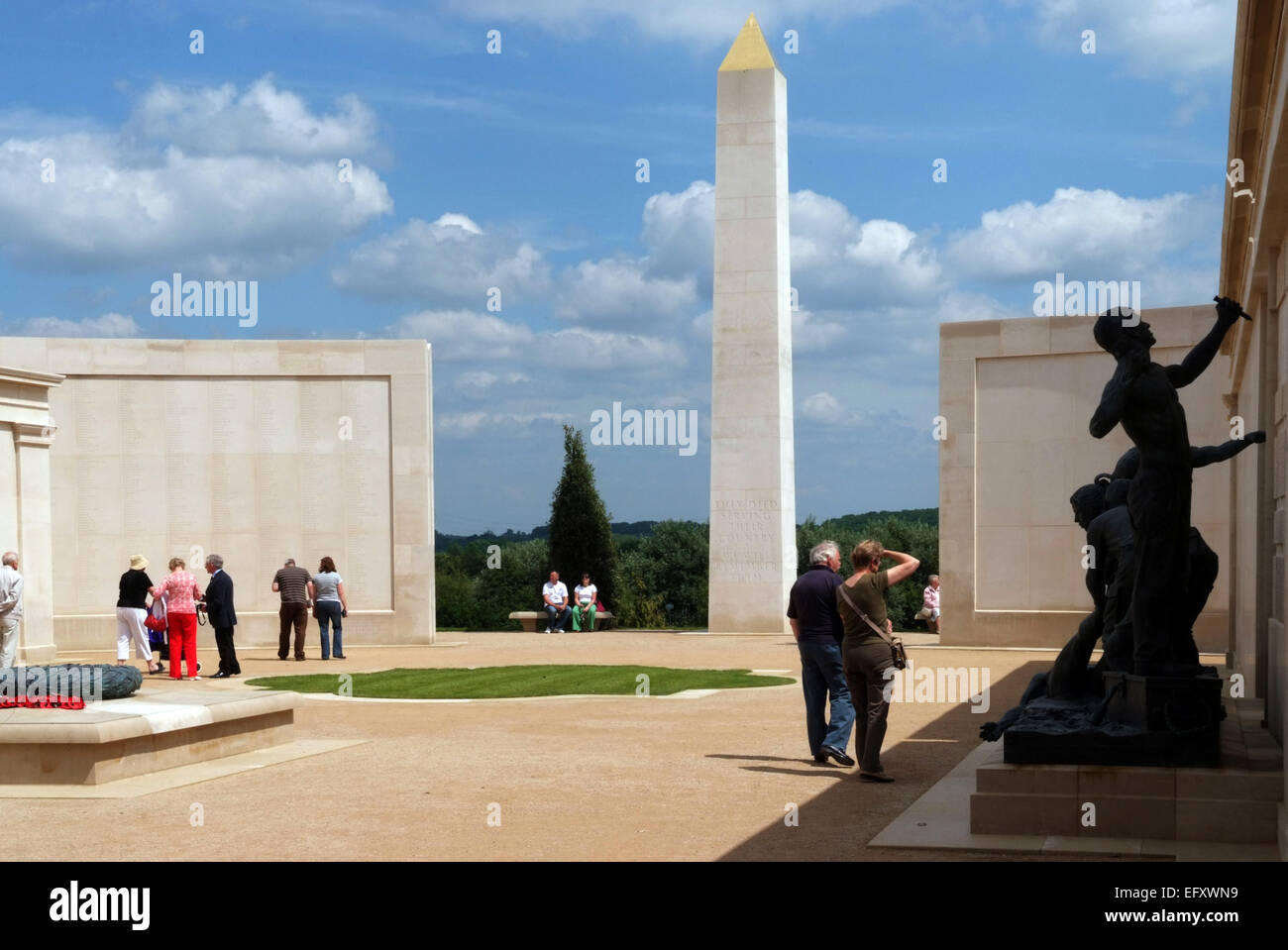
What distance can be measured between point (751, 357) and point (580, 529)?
11.9 m

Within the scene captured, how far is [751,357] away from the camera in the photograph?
2934 centimetres

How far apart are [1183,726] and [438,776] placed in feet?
17.4

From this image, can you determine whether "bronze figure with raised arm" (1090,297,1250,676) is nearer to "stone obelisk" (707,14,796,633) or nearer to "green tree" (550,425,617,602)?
"stone obelisk" (707,14,796,633)

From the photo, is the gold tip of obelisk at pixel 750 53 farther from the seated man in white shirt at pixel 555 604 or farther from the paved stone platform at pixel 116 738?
the paved stone platform at pixel 116 738

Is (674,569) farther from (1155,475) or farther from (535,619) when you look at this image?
(1155,475)

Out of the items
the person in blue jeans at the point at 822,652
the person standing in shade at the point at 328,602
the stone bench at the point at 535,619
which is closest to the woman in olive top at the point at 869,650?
the person in blue jeans at the point at 822,652

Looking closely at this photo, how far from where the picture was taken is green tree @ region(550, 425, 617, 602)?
131ft

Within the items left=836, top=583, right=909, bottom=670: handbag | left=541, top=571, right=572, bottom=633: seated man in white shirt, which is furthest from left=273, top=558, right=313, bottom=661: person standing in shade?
left=836, top=583, right=909, bottom=670: handbag

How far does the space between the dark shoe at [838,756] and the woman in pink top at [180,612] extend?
1029 cm

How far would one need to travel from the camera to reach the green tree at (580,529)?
39.9 m

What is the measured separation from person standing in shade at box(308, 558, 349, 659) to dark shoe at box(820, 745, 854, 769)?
13465 mm

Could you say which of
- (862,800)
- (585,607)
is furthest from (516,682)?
(585,607)

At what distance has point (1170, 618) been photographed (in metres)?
8.73
